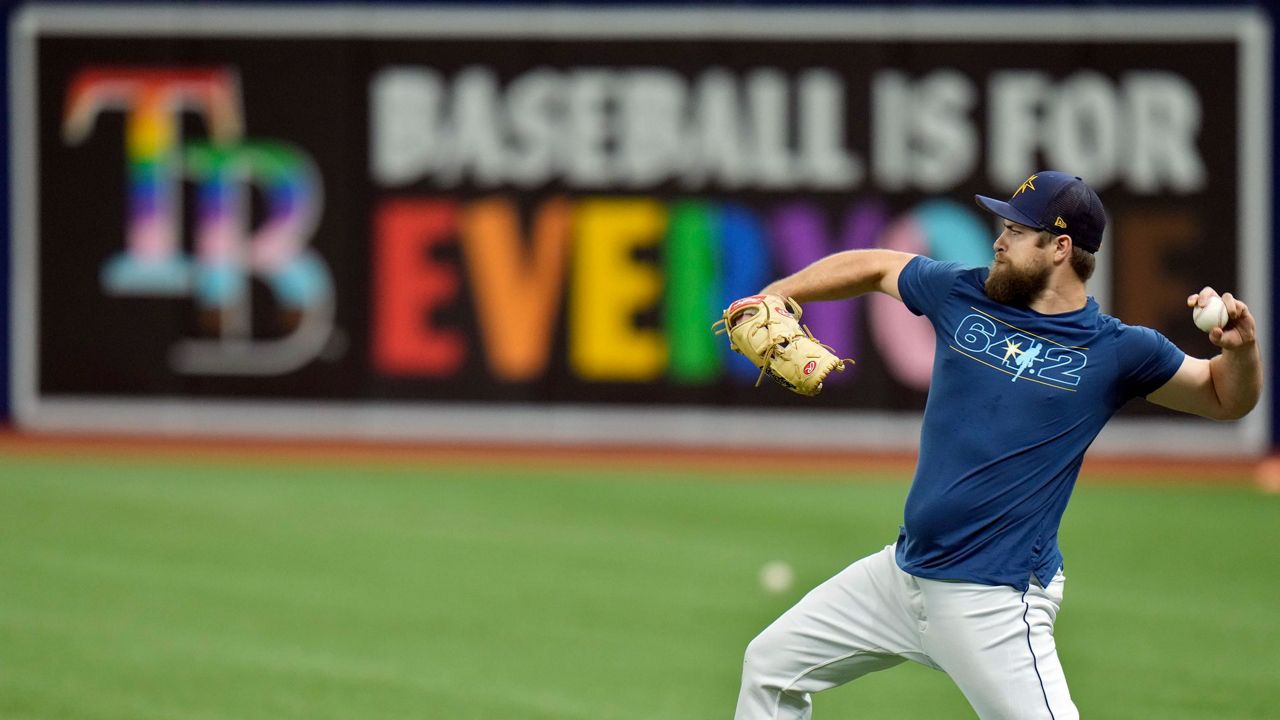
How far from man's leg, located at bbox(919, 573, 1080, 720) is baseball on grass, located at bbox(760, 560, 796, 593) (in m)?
5.31

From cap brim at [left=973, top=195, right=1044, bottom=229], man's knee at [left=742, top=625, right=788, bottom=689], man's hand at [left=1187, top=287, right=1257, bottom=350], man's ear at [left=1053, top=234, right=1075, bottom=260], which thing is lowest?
man's knee at [left=742, top=625, right=788, bottom=689]

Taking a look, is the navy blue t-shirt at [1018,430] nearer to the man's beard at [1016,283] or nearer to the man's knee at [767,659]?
the man's beard at [1016,283]

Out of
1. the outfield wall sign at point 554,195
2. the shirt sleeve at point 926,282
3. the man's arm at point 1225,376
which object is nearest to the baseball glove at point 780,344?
the shirt sleeve at point 926,282

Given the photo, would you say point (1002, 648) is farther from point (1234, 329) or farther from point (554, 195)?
point (554, 195)

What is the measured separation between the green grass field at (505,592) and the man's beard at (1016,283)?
3.12 metres

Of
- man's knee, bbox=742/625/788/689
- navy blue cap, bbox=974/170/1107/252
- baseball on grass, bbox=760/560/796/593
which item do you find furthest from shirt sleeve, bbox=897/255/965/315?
baseball on grass, bbox=760/560/796/593

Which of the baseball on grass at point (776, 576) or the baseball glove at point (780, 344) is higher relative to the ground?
the baseball glove at point (780, 344)

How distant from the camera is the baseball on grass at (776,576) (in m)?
10.6

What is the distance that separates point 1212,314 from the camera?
4.85 metres

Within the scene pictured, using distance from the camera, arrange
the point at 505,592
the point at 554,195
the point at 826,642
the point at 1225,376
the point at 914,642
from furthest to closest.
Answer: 1. the point at 554,195
2. the point at 505,592
3. the point at 826,642
4. the point at 914,642
5. the point at 1225,376

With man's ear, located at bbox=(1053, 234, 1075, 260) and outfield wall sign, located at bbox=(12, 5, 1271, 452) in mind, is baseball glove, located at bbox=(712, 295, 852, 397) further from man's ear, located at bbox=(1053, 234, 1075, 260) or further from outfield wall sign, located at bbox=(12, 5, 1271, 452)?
outfield wall sign, located at bbox=(12, 5, 1271, 452)

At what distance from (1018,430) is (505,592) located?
19.0 ft

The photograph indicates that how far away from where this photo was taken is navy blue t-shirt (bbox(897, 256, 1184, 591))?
16.9 feet

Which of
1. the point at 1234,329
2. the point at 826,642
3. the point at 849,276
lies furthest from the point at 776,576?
the point at 1234,329
